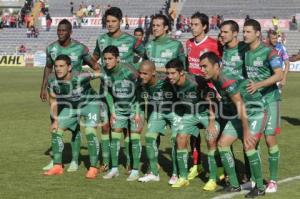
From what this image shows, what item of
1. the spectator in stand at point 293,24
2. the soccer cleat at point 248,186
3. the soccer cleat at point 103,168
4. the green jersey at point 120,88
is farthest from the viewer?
the spectator in stand at point 293,24

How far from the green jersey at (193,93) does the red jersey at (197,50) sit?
0.70 meters

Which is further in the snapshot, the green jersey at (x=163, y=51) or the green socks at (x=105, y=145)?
the green socks at (x=105, y=145)

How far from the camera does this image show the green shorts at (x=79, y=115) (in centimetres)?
1024

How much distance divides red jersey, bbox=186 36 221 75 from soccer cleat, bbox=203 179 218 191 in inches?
71.6

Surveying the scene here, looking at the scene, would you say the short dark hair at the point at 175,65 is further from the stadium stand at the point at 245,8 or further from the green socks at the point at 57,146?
the stadium stand at the point at 245,8

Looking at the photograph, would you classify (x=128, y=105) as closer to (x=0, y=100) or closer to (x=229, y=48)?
(x=229, y=48)

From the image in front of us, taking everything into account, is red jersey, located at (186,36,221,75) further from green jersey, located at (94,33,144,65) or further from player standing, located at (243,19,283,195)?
player standing, located at (243,19,283,195)

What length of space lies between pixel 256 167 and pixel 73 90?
3289 mm

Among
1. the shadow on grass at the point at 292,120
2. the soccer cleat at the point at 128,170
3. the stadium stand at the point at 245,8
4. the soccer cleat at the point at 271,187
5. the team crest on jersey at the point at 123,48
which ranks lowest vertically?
the shadow on grass at the point at 292,120

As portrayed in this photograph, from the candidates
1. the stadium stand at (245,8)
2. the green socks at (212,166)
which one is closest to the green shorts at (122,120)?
the green socks at (212,166)

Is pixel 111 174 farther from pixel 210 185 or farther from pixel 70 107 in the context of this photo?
pixel 210 185

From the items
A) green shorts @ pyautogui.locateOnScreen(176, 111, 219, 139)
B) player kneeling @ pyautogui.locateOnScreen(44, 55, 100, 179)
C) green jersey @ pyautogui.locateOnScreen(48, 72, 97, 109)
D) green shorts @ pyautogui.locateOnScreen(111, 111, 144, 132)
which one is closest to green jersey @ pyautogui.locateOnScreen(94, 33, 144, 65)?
green jersey @ pyautogui.locateOnScreen(48, 72, 97, 109)

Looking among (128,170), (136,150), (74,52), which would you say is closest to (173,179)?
(136,150)

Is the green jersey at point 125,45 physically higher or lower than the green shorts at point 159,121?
higher
